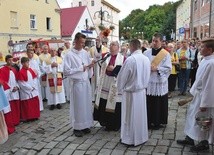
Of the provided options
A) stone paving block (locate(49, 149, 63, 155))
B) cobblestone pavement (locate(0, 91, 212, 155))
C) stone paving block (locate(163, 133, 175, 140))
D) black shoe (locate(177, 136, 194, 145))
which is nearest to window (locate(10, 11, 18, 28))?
cobblestone pavement (locate(0, 91, 212, 155))

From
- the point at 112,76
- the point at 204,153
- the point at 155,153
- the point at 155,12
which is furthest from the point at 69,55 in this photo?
the point at 155,12

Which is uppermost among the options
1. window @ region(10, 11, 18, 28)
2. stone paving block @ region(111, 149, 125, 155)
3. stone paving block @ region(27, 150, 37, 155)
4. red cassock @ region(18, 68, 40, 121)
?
window @ region(10, 11, 18, 28)

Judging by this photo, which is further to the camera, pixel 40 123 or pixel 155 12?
pixel 155 12

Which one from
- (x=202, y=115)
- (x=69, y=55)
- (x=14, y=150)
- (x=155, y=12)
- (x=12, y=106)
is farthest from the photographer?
(x=155, y=12)

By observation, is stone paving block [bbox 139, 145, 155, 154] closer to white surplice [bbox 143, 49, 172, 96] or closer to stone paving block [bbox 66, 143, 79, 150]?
stone paving block [bbox 66, 143, 79, 150]

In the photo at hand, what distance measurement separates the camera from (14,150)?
5656mm

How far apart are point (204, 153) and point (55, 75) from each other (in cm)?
528

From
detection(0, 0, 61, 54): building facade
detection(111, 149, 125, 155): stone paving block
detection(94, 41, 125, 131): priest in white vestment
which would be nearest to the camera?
detection(111, 149, 125, 155): stone paving block

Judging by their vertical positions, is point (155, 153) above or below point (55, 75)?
below

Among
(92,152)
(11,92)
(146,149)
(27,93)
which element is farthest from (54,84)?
(146,149)

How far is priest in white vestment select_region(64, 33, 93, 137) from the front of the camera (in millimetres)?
6237

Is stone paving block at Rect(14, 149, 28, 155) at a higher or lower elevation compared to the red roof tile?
lower

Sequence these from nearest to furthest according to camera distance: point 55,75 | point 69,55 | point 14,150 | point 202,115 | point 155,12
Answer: point 202,115 < point 14,150 < point 69,55 < point 55,75 < point 155,12

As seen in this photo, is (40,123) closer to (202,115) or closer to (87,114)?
(87,114)
